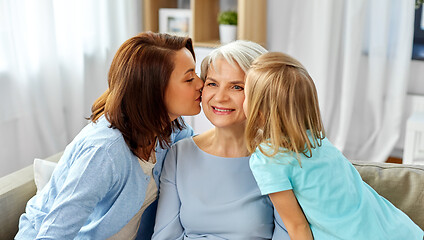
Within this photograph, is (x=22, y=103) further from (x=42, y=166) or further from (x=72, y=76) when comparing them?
(x=42, y=166)

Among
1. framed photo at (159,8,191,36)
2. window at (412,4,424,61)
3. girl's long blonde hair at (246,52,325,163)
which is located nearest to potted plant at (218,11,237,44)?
framed photo at (159,8,191,36)

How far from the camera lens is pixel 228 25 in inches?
134

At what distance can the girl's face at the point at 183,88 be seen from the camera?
4.81ft

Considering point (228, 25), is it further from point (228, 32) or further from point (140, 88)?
point (140, 88)

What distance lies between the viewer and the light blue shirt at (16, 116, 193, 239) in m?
1.33

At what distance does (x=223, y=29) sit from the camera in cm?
343

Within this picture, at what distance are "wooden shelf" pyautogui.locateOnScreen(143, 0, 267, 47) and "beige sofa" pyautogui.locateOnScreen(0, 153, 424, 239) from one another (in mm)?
1954

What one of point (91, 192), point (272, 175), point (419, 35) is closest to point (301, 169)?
point (272, 175)

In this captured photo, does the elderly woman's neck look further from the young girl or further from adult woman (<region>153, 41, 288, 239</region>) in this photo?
the young girl

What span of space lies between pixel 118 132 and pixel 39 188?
46 centimetres

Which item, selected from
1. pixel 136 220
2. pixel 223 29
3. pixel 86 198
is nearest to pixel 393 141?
pixel 223 29

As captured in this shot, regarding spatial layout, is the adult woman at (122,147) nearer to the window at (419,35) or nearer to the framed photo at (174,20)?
the framed photo at (174,20)

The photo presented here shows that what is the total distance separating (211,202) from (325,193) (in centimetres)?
37

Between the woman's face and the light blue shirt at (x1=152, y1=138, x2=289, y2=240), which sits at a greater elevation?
the woman's face
